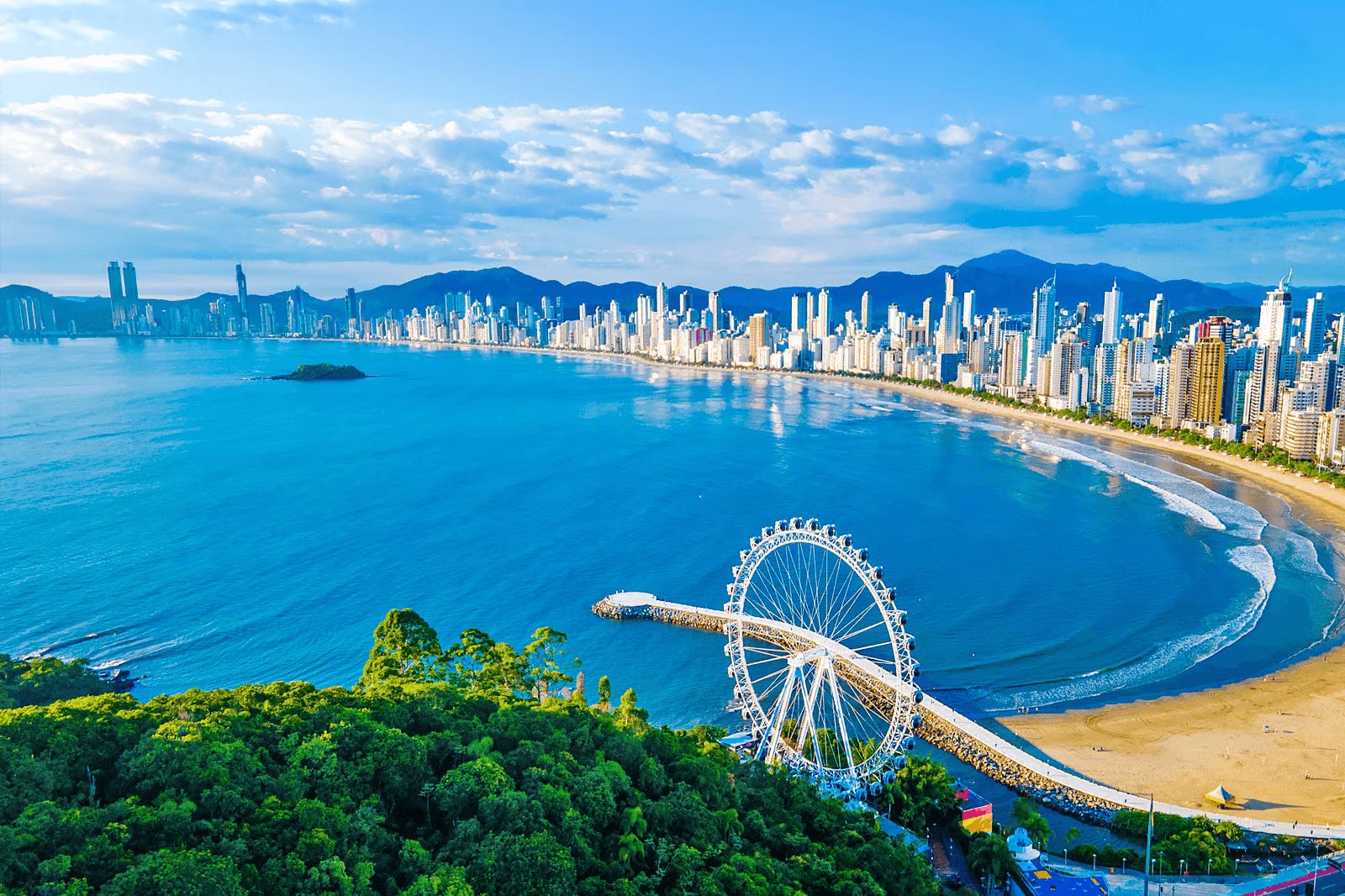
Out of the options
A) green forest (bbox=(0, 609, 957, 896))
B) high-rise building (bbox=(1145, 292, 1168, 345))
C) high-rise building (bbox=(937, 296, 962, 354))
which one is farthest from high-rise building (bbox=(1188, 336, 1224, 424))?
high-rise building (bbox=(1145, 292, 1168, 345))

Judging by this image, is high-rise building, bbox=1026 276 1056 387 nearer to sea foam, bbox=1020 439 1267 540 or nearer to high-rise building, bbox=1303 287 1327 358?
high-rise building, bbox=1303 287 1327 358

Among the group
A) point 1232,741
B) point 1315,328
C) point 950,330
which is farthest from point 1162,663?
point 950,330

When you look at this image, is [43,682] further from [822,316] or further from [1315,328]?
[822,316]

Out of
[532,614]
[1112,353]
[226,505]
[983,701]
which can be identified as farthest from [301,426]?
[1112,353]

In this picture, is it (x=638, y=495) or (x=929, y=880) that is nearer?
(x=929, y=880)

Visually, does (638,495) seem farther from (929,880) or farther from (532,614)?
(929,880)

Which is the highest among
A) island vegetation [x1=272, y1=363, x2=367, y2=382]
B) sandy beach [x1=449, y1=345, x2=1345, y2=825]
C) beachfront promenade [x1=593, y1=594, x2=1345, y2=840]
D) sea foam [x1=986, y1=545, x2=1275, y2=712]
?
island vegetation [x1=272, y1=363, x2=367, y2=382]
